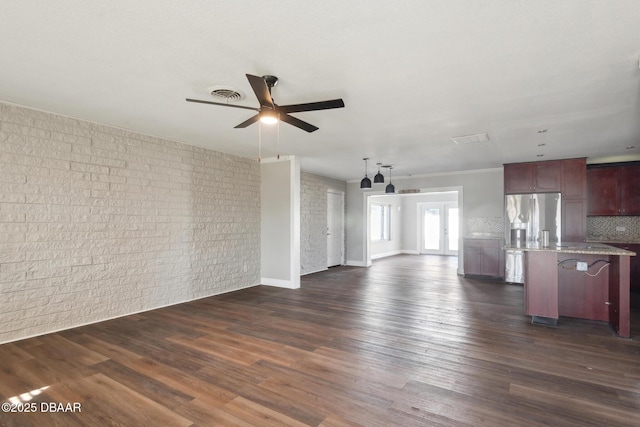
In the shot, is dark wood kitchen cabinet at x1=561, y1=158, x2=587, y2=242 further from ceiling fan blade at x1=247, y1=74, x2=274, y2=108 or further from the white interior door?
ceiling fan blade at x1=247, y1=74, x2=274, y2=108

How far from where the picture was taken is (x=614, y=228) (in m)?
6.57

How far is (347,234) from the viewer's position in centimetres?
957

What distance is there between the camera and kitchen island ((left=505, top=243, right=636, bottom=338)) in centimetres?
396

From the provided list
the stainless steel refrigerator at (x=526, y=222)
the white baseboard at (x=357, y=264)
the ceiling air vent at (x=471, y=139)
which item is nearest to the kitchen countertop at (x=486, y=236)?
the stainless steel refrigerator at (x=526, y=222)

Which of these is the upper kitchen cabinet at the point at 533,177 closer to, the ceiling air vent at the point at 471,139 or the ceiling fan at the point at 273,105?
the ceiling air vent at the point at 471,139

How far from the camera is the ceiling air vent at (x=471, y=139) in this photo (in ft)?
15.1

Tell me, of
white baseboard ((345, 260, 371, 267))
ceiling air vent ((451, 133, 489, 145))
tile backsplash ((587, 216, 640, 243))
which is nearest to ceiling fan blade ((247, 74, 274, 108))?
ceiling air vent ((451, 133, 489, 145))

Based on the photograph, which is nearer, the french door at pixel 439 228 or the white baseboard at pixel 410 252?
the french door at pixel 439 228

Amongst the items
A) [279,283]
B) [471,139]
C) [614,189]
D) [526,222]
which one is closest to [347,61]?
[471,139]

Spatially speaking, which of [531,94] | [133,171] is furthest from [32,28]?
[531,94]

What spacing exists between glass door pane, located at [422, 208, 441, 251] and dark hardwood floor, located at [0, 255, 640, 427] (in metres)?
8.02

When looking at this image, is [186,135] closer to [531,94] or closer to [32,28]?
[32,28]

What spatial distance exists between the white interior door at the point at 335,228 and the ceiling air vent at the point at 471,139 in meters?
4.50

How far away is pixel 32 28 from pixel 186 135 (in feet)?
8.58
